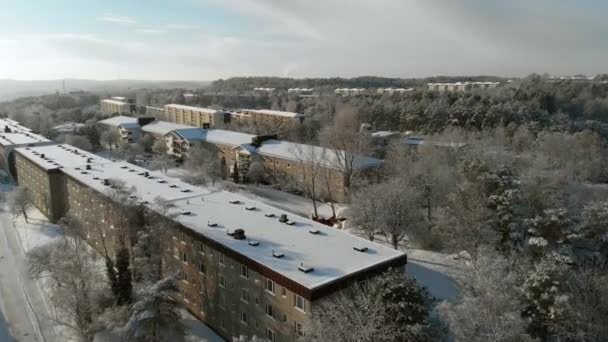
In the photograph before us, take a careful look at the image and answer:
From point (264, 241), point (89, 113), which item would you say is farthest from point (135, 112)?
point (264, 241)

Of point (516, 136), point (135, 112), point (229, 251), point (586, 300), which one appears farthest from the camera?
point (135, 112)

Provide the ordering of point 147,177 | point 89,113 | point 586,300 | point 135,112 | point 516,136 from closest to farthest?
point 586,300 → point 147,177 → point 516,136 → point 89,113 → point 135,112

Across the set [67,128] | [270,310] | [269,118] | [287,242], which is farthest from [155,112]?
[270,310]

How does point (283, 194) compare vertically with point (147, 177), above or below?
below

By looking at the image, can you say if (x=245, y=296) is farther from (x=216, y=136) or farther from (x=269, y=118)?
(x=269, y=118)

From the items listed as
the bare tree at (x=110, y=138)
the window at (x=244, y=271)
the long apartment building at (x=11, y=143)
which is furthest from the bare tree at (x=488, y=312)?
the bare tree at (x=110, y=138)

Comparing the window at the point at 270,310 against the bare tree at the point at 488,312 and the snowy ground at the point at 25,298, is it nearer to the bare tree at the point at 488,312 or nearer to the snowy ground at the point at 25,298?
the snowy ground at the point at 25,298

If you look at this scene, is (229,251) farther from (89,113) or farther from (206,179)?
(89,113)
